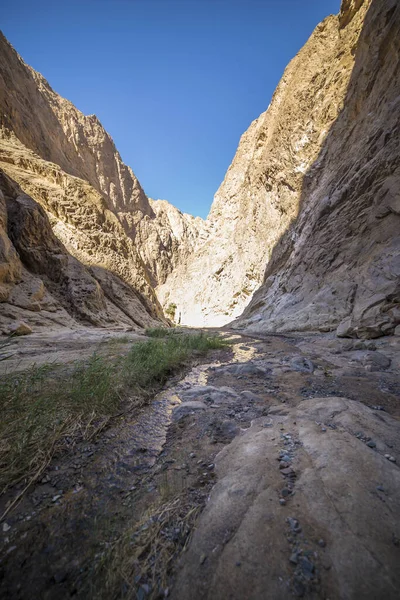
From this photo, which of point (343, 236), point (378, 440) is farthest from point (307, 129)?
point (378, 440)

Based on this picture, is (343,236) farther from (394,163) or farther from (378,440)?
(378,440)

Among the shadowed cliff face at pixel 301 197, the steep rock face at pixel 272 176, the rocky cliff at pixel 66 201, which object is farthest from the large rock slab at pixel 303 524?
the steep rock face at pixel 272 176

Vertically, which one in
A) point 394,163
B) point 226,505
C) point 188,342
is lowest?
point 226,505

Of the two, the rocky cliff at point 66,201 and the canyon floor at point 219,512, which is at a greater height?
the rocky cliff at point 66,201

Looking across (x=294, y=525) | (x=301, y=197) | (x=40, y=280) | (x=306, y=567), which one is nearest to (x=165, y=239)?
(x=301, y=197)

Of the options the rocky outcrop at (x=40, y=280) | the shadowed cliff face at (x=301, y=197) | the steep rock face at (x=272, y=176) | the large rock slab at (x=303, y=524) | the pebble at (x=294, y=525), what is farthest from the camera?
the steep rock face at (x=272, y=176)

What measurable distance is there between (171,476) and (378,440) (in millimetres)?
2043

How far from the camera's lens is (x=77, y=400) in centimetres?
302

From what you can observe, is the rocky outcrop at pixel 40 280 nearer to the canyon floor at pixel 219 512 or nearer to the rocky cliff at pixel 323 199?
the canyon floor at pixel 219 512

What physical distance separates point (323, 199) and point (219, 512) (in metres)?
22.8

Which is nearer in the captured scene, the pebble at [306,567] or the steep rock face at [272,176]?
the pebble at [306,567]

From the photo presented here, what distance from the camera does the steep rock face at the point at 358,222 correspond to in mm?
10521

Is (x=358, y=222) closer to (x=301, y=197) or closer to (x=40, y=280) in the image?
(x=301, y=197)

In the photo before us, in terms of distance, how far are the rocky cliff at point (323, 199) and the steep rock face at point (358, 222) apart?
0.08 metres
